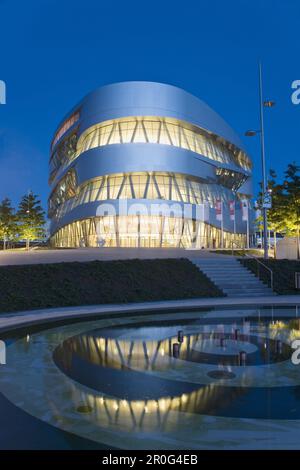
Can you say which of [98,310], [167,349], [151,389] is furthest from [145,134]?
[151,389]

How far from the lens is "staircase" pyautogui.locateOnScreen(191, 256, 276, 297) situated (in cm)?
2425

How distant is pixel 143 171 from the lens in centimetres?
5862

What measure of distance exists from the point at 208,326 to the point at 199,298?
871cm

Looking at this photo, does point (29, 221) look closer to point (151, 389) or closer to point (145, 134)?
point (145, 134)

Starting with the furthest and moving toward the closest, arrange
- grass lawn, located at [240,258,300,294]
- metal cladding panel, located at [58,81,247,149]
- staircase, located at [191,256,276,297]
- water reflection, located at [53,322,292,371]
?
metal cladding panel, located at [58,81,247,149] < grass lawn, located at [240,258,300,294] < staircase, located at [191,256,276,297] < water reflection, located at [53,322,292,371]

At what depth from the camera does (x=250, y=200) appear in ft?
308

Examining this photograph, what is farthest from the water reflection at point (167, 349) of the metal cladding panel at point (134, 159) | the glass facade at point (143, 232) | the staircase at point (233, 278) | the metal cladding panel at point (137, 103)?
the metal cladding panel at point (137, 103)

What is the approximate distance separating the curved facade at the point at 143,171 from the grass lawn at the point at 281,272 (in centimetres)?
2580

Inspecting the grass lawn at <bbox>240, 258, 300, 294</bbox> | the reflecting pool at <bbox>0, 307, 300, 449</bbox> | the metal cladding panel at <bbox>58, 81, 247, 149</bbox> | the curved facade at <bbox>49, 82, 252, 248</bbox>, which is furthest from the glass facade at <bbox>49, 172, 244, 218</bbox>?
the reflecting pool at <bbox>0, 307, 300, 449</bbox>

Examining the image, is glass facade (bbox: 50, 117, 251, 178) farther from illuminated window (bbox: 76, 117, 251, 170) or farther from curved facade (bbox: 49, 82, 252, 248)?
curved facade (bbox: 49, 82, 252, 248)

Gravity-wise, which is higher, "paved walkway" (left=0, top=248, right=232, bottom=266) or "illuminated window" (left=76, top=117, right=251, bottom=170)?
"illuminated window" (left=76, top=117, right=251, bottom=170)

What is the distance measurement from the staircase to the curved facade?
2757 centimetres

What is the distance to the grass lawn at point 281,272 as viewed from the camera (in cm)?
2537

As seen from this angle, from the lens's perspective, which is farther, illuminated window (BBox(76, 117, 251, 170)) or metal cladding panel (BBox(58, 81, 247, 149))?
illuminated window (BBox(76, 117, 251, 170))
